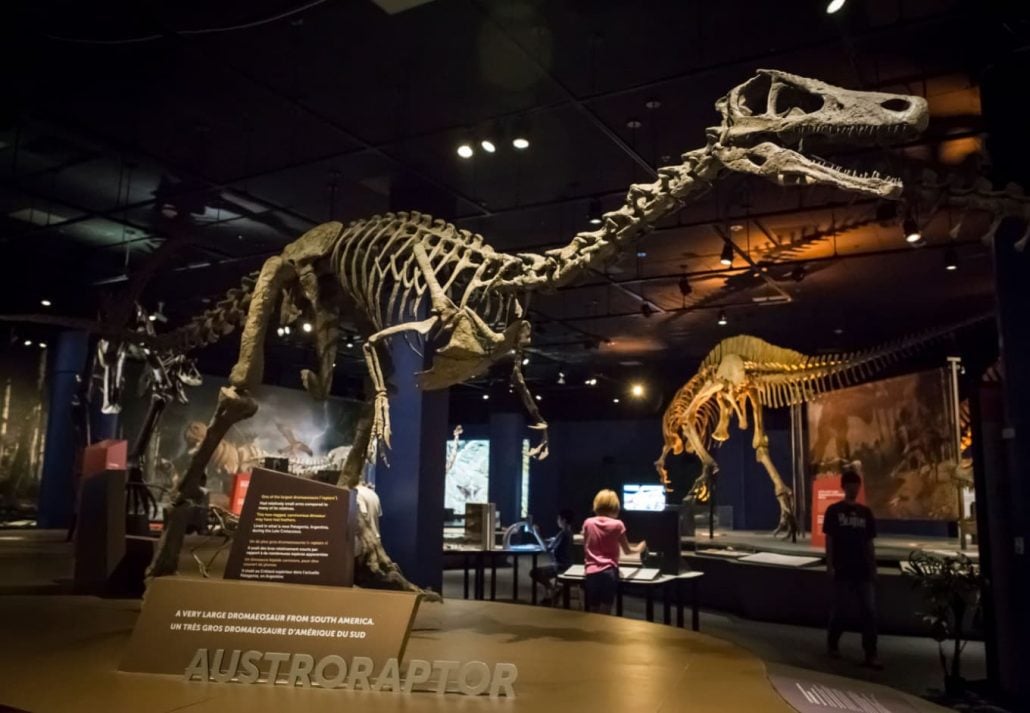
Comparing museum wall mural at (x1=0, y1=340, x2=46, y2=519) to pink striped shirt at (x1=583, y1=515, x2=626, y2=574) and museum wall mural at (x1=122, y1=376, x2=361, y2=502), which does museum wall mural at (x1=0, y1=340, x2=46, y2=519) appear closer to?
museum wall mural at (x1=122, y1=376, x2=361, y2=502)

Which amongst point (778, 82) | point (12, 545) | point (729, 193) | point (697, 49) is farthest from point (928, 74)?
point (12, 545)

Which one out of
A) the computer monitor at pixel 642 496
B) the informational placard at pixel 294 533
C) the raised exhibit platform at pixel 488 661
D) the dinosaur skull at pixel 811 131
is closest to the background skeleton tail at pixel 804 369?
the computer monitor at pixel 642 496

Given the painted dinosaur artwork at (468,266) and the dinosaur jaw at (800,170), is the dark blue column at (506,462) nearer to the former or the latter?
the painted dinosaur artwork at (468,266)

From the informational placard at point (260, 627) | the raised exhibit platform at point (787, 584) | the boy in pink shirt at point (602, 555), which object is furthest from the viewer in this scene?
the raised exhibit platform at point (787, 584)

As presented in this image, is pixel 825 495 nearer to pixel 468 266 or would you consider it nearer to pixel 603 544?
pixel 603 544

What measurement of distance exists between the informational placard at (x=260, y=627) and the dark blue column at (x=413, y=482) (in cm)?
467

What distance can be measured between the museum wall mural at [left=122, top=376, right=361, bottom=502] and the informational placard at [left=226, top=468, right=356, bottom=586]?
11354 mm

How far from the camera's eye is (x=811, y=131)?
3.60m

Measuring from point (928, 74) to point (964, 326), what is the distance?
10.9ft

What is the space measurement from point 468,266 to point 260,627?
2.44 m

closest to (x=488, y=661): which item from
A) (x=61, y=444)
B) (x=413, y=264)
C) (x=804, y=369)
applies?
(x=413, y=264)

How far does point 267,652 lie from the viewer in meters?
3.74

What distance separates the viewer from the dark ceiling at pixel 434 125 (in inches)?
246

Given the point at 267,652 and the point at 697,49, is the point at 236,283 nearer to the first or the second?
Answer: the point at 697,49
